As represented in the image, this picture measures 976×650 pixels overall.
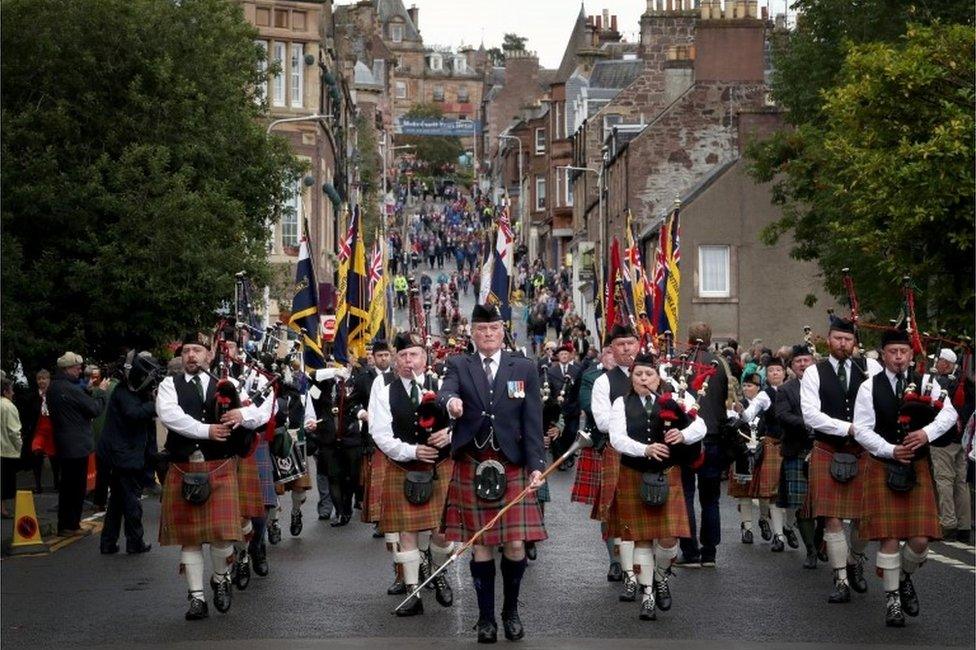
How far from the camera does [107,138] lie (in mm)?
25688

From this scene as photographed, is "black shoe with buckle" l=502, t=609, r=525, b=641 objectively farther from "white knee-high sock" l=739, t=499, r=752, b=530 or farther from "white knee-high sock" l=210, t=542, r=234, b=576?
"white knee-high sock" l=739, t=499, r=752, b=530

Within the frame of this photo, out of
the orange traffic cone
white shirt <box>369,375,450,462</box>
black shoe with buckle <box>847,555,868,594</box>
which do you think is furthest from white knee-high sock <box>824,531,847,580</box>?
the orange traffic cone

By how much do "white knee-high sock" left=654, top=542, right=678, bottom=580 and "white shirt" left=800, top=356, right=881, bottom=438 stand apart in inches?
48.5

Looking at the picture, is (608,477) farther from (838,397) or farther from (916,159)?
(916,159)

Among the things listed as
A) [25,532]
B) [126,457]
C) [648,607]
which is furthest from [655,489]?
[25,532]

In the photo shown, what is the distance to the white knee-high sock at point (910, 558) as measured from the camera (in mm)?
11732

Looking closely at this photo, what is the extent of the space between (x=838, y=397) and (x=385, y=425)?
9.95 feet

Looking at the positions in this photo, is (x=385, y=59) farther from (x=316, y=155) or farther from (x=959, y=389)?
(x=959, y=389)

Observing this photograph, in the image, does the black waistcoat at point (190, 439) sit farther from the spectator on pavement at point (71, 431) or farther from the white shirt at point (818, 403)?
the spectator on pavement at point (71, 431)

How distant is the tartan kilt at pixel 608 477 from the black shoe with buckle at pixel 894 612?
6.43 feet

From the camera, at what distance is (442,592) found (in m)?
12.6

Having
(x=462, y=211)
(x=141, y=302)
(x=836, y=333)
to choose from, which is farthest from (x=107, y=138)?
(x=462, y=211)

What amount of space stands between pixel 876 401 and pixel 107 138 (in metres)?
16.2

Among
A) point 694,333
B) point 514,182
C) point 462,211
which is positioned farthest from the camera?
point 462,211
